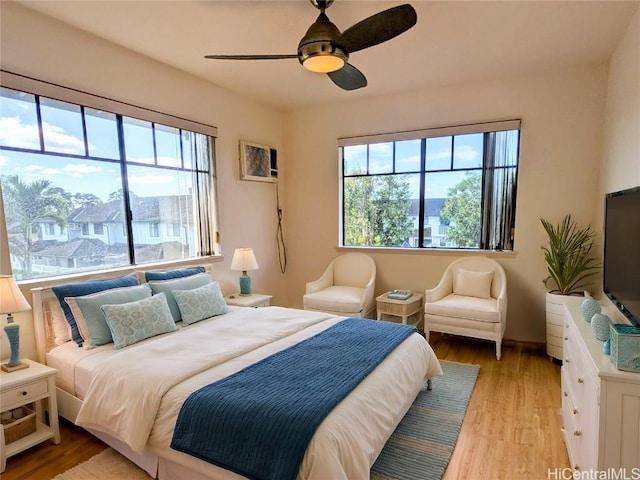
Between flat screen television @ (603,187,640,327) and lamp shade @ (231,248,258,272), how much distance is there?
3103mm

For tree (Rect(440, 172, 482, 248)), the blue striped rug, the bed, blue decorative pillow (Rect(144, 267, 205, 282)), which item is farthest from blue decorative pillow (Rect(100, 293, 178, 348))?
tree (Rect(440, 172, 482, 248))

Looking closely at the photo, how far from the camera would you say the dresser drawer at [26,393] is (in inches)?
81.7

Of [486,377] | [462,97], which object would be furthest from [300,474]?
[462,97]

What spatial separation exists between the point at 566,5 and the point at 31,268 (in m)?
4.18

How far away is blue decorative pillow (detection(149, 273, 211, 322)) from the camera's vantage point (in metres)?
2.96

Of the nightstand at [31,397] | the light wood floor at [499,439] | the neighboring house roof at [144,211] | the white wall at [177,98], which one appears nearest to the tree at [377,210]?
the white wall at [177,98]

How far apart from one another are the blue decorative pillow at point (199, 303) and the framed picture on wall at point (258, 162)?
176 centimetres

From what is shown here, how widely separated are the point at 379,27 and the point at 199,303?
2384 mm

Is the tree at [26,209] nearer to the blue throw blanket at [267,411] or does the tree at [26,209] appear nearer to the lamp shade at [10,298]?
the lamp shade at [10,298]

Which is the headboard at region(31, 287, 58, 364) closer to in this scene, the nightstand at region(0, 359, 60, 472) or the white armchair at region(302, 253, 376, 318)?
the nightstand at region(0, 359, 60, 472)

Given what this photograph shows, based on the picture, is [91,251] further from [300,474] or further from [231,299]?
[300,474]

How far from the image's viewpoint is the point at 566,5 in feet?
8.09

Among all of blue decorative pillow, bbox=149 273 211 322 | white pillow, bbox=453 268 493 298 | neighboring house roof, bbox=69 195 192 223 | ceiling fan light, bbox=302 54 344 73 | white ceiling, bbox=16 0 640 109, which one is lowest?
white pillow, bbox=453 268 493 298

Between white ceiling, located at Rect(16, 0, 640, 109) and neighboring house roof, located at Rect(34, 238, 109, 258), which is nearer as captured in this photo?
white ceiling, located at Rect(16, 0, 640, 109)
